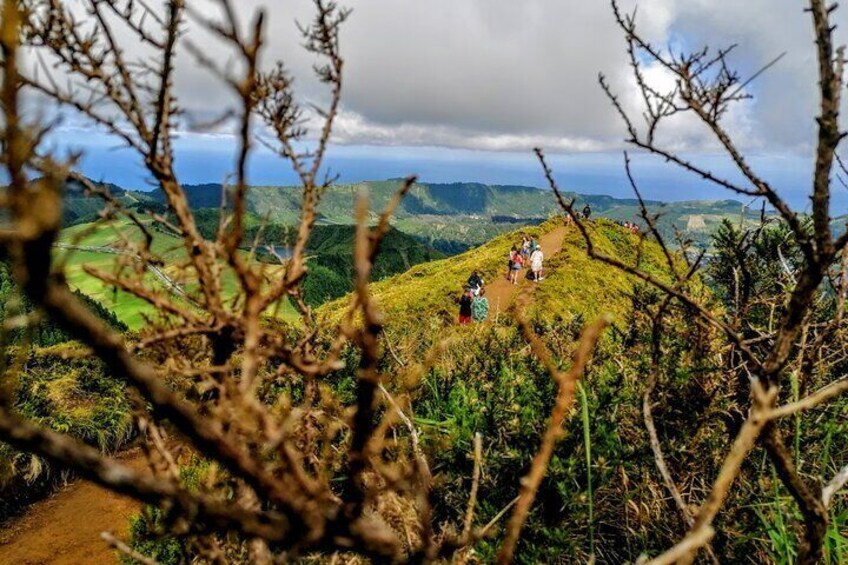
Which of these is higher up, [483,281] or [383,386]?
[383,386]

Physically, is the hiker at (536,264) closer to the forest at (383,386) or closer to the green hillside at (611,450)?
the forest at (383,386)

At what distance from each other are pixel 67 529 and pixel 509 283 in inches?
951

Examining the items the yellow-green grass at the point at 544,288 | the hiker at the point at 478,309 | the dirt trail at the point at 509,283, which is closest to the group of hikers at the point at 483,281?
the hiker at the point at 478,309

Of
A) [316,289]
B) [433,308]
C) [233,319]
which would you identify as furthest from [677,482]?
[316,289]

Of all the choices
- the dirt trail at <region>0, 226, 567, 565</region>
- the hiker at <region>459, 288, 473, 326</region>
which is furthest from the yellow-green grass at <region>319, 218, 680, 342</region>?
the dirt trail at <region>0, 226, 567, 565</region>

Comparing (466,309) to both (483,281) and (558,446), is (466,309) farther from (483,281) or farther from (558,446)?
(558,446)

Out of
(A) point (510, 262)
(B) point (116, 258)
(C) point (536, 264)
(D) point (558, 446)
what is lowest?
(A) point (510, 262)

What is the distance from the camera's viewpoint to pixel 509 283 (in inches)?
1243

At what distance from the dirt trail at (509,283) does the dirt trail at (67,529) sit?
48.5ft

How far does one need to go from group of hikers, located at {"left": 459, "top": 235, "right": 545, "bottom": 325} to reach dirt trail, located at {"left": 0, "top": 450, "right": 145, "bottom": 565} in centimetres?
1324

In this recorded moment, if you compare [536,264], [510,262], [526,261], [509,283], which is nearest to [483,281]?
[509,283]

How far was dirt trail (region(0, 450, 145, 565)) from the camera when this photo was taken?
449 inches

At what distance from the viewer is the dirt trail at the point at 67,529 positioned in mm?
11406

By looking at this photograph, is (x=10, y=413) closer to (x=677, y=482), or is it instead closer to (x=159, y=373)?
(x=159, y=373)
